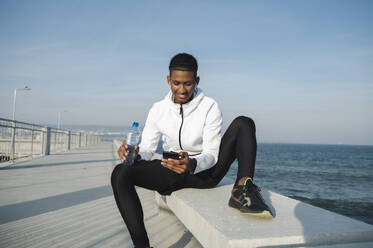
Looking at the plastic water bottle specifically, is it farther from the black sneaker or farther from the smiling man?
the black sneaker

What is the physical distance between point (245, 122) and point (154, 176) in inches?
34.8

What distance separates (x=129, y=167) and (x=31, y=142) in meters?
9.35

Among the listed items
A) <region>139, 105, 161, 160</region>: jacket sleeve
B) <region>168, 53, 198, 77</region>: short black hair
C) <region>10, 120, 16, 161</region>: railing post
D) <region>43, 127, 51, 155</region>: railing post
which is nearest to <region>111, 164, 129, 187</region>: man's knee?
<region>139, 105, 161, 160</region>: jacket sleeve

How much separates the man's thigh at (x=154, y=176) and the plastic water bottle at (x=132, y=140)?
8 cm

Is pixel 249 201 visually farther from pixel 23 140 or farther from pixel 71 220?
pixel 23 140

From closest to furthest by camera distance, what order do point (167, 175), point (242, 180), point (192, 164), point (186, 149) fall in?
1. point (242, 180)
2. point (192, 164)
3. point (167, 175)
4. point (186, 149)

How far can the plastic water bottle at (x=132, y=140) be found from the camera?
7.54ft

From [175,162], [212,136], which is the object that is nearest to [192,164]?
[175,162]

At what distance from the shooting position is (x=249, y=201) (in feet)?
5.97

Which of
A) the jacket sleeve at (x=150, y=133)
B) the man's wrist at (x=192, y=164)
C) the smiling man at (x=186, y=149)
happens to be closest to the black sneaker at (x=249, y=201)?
the smiling man at (x=186, y=149)

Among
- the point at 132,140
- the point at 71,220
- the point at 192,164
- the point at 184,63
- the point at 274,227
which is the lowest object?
the point at 71,220

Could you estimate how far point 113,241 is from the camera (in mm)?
2451

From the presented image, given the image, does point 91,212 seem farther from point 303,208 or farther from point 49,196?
point 303,208

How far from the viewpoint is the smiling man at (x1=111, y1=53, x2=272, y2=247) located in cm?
198
